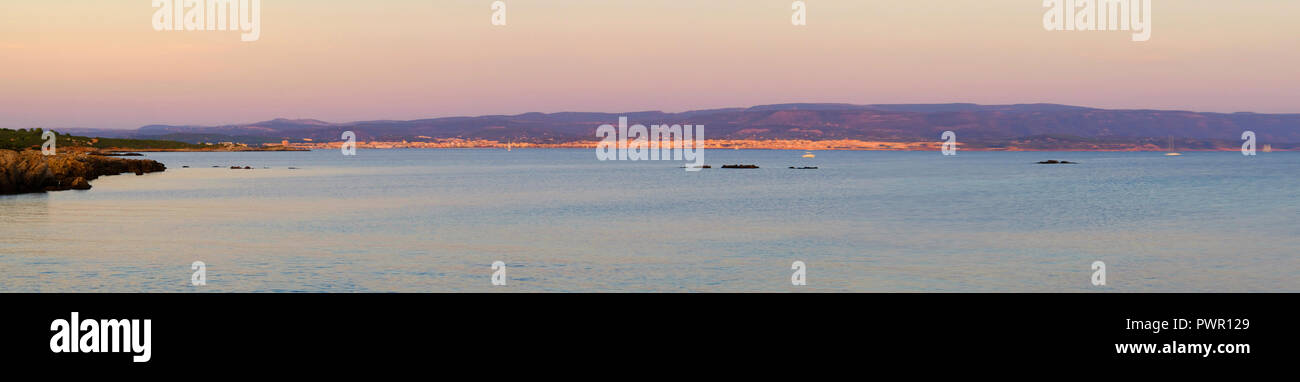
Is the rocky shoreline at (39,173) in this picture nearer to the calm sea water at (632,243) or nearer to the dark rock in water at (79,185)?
the dark rock in water at (79,185)

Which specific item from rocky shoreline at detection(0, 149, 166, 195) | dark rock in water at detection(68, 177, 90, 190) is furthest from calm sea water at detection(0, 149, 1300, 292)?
rocky shoreline at detection(0, 149, 166, 195)

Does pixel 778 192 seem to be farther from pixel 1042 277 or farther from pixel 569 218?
pixel 1042 277

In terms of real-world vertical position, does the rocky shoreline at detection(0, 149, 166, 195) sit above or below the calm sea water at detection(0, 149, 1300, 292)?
above

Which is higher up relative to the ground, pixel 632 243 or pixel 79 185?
pixel 79 185

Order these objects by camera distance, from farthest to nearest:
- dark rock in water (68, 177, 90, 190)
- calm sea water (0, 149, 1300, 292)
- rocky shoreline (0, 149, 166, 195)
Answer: dark rock in water (68, 177, 90, 190) → rocky shoreline (0, 149, 166, 195) → calm sea water (0, 149, 1300, 292)

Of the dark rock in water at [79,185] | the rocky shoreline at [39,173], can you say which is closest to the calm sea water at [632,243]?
the dark rock in water at [79,185]

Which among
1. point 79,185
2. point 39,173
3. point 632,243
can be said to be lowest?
point 632,243

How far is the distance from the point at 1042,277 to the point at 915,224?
16631 mm

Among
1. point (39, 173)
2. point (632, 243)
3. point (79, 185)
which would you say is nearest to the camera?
point (632, 243)

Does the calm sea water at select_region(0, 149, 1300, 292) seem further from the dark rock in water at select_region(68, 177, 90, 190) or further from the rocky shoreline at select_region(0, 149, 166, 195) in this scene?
the rocky shoreline at select_region(0, 149, 166, 195)

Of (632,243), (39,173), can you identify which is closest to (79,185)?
(39,173)

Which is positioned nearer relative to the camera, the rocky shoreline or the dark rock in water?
the rocky shoreline

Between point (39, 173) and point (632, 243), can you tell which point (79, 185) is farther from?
point (632, 243)
